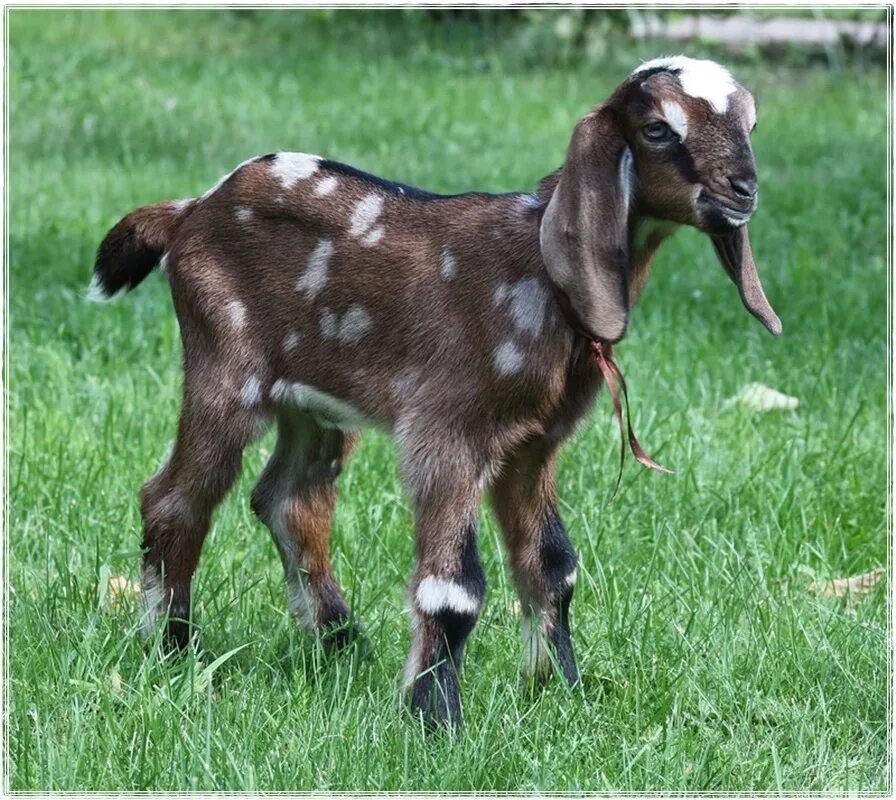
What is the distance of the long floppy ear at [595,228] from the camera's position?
12.3 ft

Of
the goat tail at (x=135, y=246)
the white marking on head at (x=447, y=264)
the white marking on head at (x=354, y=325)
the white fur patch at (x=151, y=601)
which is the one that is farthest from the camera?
the goat tail at (x=135, y=246)

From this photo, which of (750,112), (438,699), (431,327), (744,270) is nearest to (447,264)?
(431,327)

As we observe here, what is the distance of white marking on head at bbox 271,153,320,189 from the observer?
4.39 m

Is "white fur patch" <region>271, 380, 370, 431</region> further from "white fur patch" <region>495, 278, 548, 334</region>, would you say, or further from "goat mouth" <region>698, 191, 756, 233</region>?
"goat mouth" <region>698, 191, 756, 233</region>

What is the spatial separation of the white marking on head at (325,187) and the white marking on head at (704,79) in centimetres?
92

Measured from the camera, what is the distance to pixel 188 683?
3.97 meters

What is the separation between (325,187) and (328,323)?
383mm

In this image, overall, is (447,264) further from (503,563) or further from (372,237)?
(503,563)

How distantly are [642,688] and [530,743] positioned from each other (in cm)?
45

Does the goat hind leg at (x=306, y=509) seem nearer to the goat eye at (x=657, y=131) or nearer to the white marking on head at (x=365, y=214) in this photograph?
the white marking on head at (x=365, y=214)

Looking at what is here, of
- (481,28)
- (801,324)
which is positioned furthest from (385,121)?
(801,324)

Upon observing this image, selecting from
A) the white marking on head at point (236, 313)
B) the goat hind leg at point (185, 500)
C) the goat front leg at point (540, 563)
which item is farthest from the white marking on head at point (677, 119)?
the goat hind leg at point (185, 500)

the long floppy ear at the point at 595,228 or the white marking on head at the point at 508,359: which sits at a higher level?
the long floppy ear at the point at 595,228

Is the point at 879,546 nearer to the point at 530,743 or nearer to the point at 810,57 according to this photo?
the point at 530,743
